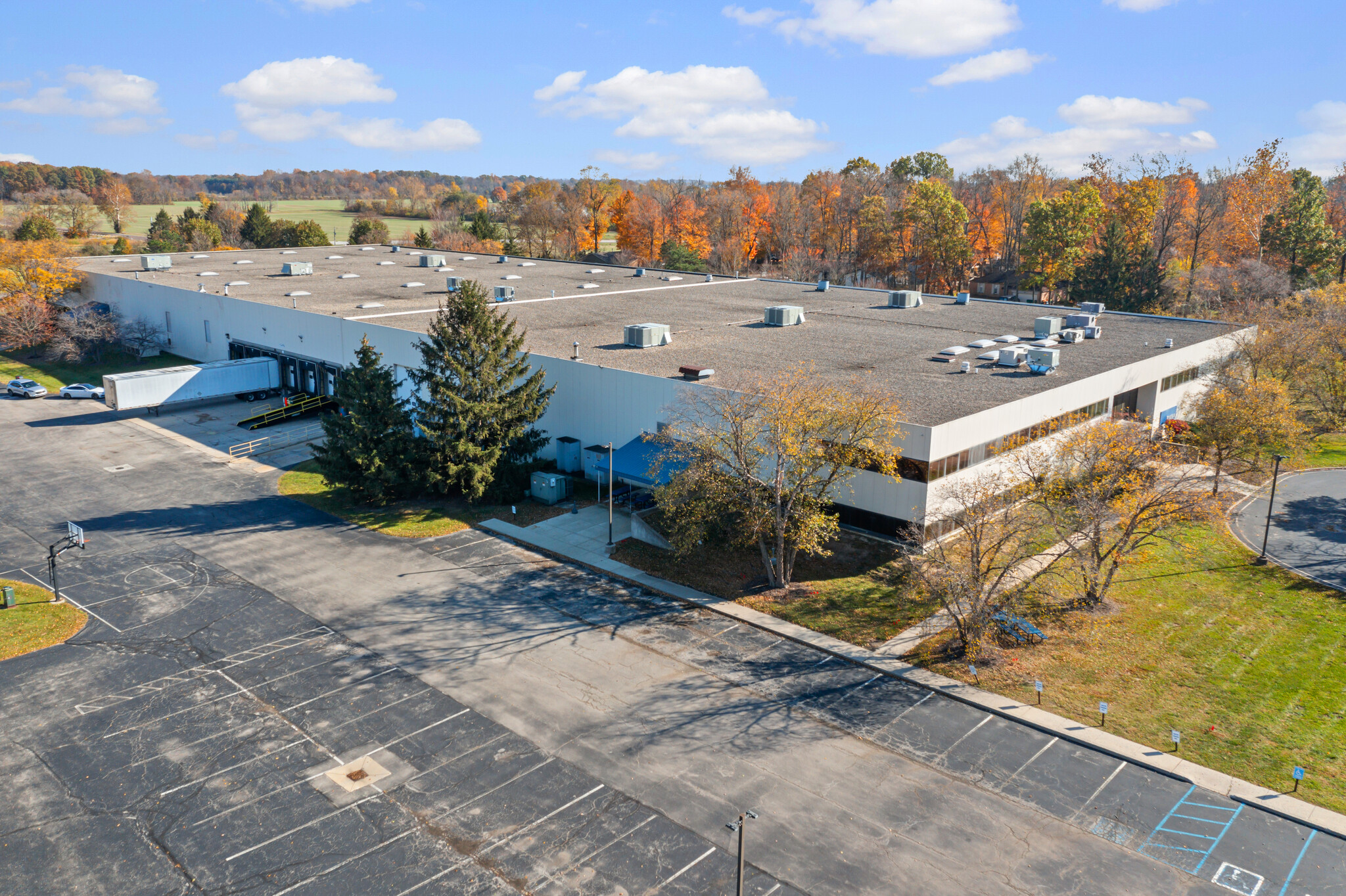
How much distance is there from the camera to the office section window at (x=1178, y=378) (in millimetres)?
45938

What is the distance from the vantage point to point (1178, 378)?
47.6 m

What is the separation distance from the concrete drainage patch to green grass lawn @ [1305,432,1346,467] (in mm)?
48744

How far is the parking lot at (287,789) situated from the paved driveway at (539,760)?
0.08 m

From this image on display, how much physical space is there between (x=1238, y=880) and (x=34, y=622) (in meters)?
35.1

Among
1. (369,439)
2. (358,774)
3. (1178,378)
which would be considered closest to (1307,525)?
(1178,378)

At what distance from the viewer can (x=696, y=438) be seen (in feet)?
96.6

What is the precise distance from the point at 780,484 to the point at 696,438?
3355mm

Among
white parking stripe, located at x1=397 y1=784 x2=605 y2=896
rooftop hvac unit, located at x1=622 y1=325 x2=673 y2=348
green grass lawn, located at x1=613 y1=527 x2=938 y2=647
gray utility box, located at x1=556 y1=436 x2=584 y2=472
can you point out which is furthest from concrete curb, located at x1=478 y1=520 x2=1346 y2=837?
rooftop hvac unit, located at x1=622 y1=325 x2=673 y2=348

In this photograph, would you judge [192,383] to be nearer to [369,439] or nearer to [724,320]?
[369,439]

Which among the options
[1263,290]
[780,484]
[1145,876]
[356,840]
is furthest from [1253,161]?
[356,840]

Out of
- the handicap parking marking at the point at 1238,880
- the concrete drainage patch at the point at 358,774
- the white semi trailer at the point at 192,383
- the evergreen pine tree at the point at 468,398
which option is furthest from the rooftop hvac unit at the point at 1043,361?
the white semi trailer at the point at 192,383

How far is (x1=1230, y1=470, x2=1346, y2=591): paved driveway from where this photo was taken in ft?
109

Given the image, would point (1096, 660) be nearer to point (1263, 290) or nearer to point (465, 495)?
point (465, 495)

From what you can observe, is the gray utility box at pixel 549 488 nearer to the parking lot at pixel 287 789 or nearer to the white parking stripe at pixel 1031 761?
the parking lot at pixel 287 789
